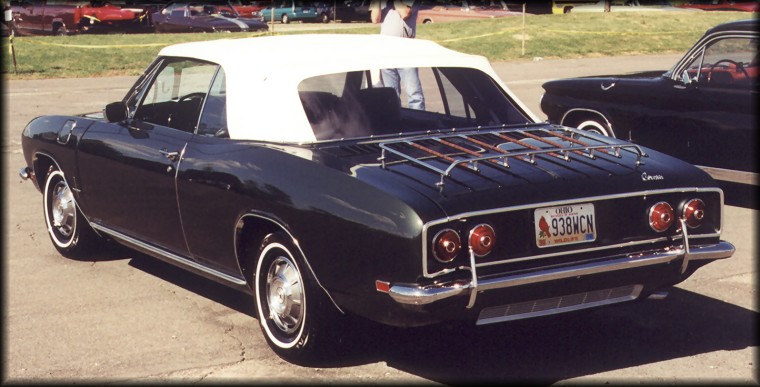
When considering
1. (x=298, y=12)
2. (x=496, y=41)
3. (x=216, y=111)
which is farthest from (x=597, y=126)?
(x=298, y=12)

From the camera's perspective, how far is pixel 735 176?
9586mm

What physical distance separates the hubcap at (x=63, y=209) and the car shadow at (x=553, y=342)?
171cm

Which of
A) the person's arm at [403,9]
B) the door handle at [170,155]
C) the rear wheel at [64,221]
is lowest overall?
the rear wheel at [64,221]

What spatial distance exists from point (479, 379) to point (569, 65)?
69.2 feet

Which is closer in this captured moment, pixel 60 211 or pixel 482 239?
pixel 482 239

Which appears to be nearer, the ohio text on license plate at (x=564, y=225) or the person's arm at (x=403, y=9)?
the ohio text on license plate at (x=564, y=225)

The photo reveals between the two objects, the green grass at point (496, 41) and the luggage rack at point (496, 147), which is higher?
→ the luggage rack at point (496, 147)

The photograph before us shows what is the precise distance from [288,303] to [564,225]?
4.54 ft

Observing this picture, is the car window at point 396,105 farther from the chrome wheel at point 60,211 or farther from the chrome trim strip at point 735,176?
the chrome trim strip at point 735,176

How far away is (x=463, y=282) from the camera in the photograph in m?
5.17

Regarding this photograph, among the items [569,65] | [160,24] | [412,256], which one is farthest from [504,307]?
[160,24]

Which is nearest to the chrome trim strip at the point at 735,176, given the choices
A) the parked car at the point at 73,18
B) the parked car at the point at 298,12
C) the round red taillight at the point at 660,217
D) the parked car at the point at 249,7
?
the round red taillight at the point at 660,217

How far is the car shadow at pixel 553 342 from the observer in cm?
567

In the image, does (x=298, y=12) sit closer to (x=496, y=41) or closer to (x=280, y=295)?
(x=496, y=41)
